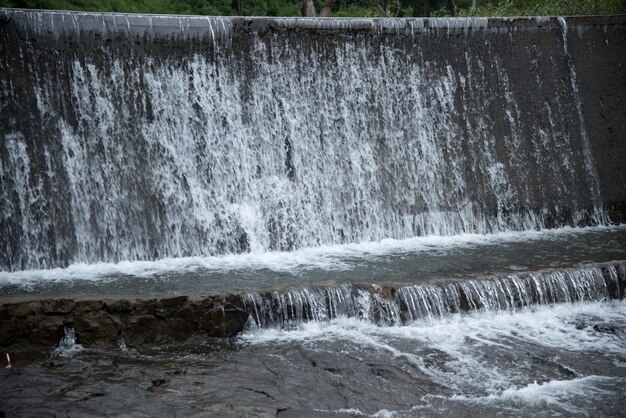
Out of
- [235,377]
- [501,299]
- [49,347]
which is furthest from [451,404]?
[49,347]

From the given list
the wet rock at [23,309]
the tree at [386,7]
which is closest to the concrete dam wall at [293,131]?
the wet rock at [23,309]

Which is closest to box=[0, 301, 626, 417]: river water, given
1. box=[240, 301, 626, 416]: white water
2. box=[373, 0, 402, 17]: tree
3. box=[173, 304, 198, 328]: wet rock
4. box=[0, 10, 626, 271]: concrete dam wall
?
box=[240, 301, 626, 416]: white water

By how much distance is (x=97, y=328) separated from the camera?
22.0ft

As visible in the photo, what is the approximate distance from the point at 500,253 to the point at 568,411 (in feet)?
13.4

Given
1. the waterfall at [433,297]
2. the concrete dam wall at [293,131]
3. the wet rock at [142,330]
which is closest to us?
the wet rock at [142,330]

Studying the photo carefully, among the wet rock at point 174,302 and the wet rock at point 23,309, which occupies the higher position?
the wet rock at point 23,309

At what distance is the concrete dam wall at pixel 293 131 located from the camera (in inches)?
360

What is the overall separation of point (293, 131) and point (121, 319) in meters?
4.62

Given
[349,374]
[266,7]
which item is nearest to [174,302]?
[349,374]

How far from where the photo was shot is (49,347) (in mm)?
6621

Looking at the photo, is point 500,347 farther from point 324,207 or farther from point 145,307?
point 324,207

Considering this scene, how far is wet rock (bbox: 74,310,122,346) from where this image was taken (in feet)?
21.9

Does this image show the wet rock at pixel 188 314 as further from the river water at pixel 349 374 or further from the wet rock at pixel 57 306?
the wet rock at pixel 57 306

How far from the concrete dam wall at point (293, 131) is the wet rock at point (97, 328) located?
247 centimetres
